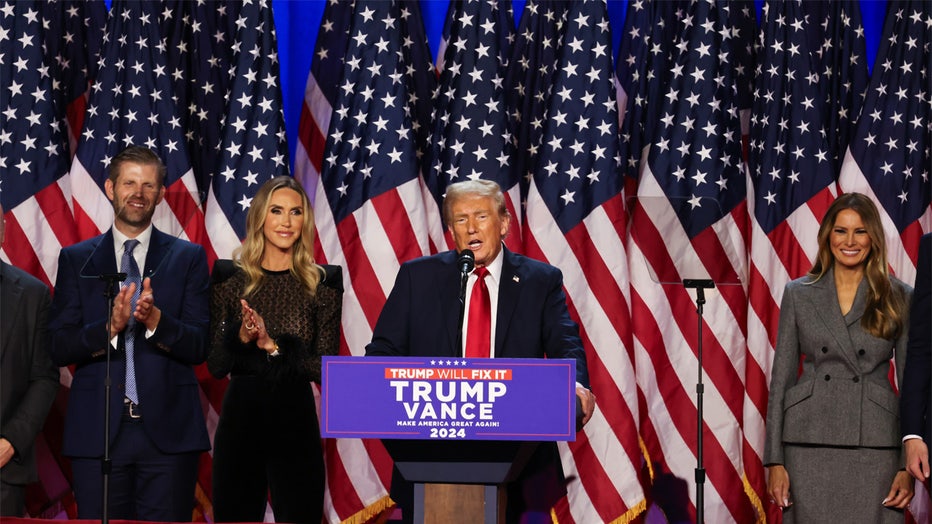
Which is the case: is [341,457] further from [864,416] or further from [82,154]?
[864,416]

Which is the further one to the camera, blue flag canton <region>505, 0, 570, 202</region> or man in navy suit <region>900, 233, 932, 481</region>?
blue flag canton <region>505, 0, 570, 202</region>

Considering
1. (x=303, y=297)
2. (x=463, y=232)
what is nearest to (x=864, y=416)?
(x=463, y=232)

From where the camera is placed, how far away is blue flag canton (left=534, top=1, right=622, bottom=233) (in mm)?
5043

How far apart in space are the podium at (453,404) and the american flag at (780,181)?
2585 millimetres

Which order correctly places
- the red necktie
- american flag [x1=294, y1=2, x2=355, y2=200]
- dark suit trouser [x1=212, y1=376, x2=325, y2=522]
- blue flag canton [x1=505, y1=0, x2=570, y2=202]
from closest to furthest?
1. the red necktie
2. dark suit trouser [x1=212, y1=376, x2=325, y2=522]
3. blue flag canton [x1=505, y1=0, x2=570, y2=202]
4. american flag [x1=294, y1=2, x2=355, y2=200]

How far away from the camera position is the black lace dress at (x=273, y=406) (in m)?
3.96

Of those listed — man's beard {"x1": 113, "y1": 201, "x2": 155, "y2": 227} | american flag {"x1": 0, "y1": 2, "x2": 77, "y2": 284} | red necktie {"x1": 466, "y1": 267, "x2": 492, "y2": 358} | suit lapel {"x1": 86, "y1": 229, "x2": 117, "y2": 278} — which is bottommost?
red necktie {"x1": 466, "y1": 267, "x2": 492, "y2": 358}

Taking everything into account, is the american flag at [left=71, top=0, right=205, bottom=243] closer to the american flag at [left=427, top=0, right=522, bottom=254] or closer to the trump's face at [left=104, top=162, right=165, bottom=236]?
the trump's face at [left=104, top=162, right=165, bottom=236]

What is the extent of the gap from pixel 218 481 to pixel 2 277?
3.76ft

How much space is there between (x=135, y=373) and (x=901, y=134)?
358 cm

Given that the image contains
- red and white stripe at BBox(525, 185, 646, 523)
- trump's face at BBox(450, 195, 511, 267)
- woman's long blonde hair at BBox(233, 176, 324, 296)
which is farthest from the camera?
red and white stripe at BBox(525, 185, 646, 523)

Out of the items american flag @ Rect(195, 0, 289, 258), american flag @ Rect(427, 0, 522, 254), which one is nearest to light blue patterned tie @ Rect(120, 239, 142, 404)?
american flag @ Rect(195, 0, 289, 258)

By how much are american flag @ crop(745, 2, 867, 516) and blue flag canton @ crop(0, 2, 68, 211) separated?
131 inches

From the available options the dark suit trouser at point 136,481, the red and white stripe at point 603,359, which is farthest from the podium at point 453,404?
the red and white stripe at point 603,359
